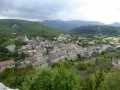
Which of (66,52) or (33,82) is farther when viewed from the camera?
(66,52)

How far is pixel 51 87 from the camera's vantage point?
120 ft

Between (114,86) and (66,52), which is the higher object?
(114,86)

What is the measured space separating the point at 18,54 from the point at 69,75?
72321 millimetres

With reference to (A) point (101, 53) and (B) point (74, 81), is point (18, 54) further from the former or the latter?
(B) point (74, 81)

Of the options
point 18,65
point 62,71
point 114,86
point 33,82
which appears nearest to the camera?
point 114,86

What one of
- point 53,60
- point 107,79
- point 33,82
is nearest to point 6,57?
point 53,60

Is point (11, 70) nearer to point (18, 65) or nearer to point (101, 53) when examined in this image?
point (18, 65)

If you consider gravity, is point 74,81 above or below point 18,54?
above

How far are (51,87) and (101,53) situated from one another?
277 ft

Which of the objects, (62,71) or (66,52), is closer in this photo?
(62,71)

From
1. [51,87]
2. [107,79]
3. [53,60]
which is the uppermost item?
[107,79]

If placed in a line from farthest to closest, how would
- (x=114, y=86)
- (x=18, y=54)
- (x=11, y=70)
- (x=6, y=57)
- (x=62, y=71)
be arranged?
(x=18, y=54) < (x=6, y=57) < (x=11, y=70) < (x=62, y=71) < (x=114, y=86)

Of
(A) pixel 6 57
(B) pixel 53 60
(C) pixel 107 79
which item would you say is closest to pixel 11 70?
(A) pixel 6 57

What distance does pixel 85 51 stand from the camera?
389 feet
